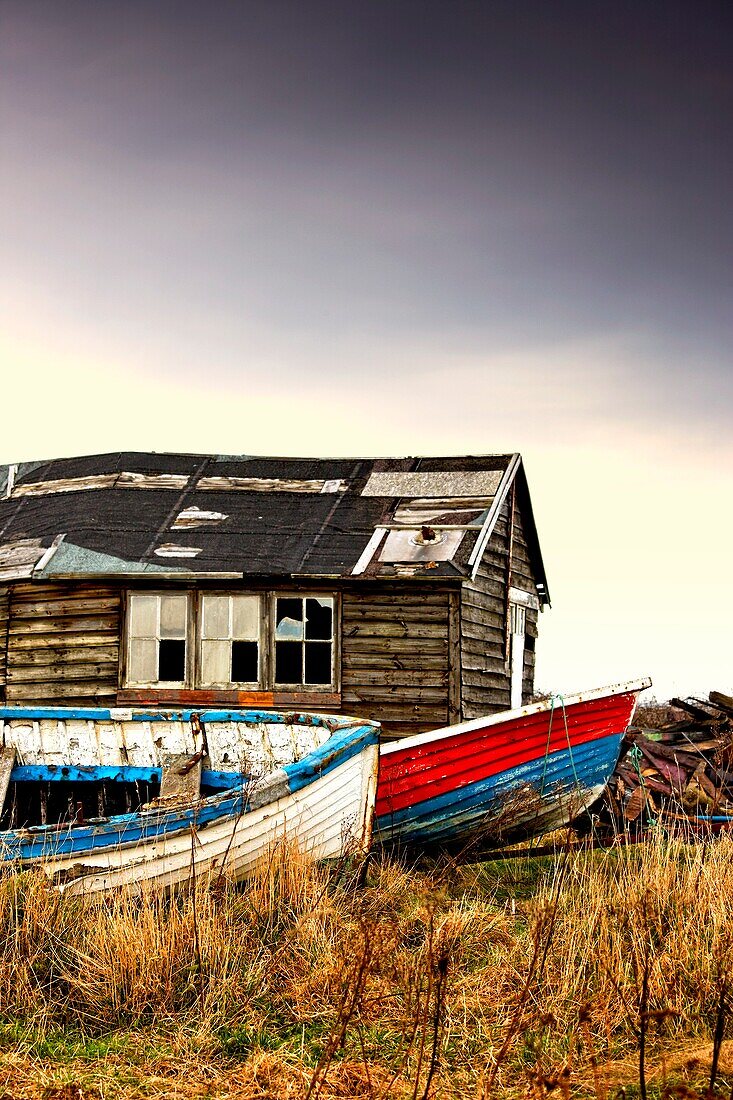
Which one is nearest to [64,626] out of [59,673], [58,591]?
[58,591]

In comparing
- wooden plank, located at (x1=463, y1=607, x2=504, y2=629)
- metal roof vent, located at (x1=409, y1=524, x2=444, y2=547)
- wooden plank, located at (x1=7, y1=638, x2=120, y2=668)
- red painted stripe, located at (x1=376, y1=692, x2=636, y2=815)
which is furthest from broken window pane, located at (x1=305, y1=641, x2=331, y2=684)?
red painted stripe, located at (x1=376, y1=692, x2=636, y2=815)

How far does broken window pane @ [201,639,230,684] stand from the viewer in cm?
1474

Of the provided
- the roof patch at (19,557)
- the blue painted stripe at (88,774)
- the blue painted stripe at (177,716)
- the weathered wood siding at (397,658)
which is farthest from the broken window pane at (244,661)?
the blue painted stripe at (88,774)

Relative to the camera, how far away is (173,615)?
14.9 metres

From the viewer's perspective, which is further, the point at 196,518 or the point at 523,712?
the point at 196,518

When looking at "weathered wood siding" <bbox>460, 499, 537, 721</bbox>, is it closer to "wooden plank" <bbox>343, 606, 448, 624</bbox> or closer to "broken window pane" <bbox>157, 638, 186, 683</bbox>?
"wooden plank" <bbox>343, 606, 448, 624</bbox>

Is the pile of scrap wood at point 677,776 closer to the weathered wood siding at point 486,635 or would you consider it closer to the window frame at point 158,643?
the weathered wood siding at point 486,635

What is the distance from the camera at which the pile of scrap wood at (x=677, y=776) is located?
11727 millimetres

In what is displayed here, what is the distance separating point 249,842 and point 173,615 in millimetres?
7697

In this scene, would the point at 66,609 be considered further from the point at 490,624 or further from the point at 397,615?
the point at 490,624

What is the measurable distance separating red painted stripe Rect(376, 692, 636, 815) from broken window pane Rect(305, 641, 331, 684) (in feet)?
14.1

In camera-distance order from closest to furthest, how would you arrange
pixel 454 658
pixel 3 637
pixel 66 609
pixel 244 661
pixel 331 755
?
pixel 331 755 < pixel 454 658 < pixel 244 661 < pixel 66 609 < pixel 3 637

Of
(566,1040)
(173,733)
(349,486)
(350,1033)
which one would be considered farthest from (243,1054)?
(349,486)

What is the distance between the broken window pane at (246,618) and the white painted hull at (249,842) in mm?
6595
